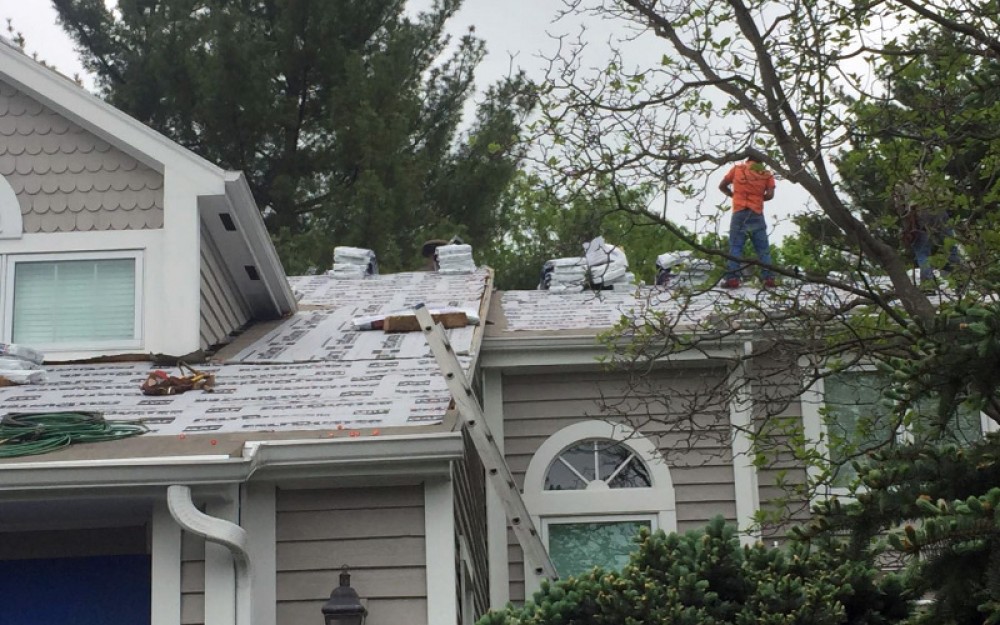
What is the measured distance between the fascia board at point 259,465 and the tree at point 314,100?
14.7 m

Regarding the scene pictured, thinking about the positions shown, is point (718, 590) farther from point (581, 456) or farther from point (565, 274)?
point (565, 274)

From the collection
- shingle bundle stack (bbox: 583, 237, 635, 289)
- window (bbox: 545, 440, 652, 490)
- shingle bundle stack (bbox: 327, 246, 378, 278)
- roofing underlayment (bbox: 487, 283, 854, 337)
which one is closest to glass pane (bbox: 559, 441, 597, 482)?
window (bbox: 545, 440, 652, 490)

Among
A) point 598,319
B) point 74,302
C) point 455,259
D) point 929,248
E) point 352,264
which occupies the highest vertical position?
point 352,264

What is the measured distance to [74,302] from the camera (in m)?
9.40

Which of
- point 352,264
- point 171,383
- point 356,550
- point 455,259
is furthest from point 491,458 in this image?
point 352,264

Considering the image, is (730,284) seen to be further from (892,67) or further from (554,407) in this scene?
(892,67)

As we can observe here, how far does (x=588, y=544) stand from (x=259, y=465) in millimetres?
3885

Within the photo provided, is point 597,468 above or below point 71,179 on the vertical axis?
below

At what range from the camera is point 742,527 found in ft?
32.9

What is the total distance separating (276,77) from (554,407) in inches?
551

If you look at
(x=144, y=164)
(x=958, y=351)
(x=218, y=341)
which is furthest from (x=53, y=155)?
(x=958, y=351)

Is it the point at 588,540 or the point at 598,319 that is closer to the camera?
the point at 588,540

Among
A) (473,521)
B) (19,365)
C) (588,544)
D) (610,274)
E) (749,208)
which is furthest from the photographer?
(610,274)

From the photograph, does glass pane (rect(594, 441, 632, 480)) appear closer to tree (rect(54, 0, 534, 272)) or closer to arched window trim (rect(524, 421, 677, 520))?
arched window trim (rect(524, 421, 677, 520))
